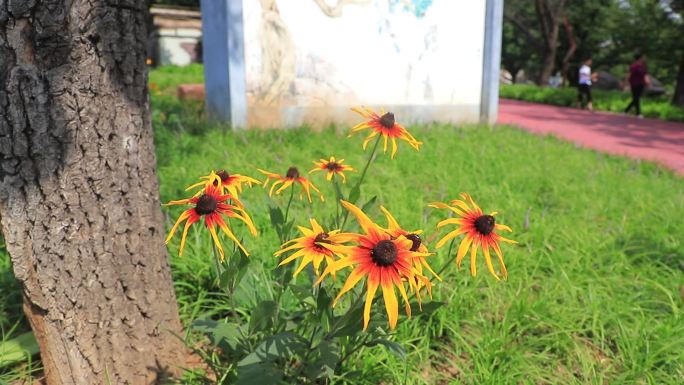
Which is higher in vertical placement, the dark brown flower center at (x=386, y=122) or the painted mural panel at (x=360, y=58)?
the painted mural panel at (x=360, y=58)

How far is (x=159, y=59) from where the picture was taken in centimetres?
2202

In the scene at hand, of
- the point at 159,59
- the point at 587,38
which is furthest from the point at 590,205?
the point at 587,38

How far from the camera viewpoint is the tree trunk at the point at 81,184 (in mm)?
1427

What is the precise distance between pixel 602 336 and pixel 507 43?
1551 inches

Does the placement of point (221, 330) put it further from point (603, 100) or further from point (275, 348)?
point (603, 100)

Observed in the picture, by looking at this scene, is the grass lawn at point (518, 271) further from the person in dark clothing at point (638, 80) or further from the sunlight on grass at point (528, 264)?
the person in dark clothing at point (638, 80)

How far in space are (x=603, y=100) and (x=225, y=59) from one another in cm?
1208

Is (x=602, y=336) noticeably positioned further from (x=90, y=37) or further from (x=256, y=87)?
(x=256, y=87)

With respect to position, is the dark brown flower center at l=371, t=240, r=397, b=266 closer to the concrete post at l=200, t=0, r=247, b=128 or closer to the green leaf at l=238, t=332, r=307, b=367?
the green leaf at l=238, t=332, r=307, b=367

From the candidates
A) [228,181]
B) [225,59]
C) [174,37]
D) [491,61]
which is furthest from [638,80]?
[174,37]

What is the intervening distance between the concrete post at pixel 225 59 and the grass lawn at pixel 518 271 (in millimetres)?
1071

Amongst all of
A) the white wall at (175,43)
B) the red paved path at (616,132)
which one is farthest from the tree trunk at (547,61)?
the white wall at (175,43)

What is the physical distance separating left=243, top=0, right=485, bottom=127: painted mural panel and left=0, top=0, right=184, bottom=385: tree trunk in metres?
4.41

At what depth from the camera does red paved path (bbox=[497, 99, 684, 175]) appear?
6797 mm
